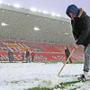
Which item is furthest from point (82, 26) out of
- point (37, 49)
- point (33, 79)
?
point (37, 49)

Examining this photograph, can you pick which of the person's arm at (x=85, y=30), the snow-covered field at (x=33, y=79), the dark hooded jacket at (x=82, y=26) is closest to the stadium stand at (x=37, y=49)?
the snow-covered field at (x=33, y=79)

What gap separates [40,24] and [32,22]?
1.90m

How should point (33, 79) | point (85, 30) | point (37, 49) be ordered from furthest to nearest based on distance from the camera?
point (37, 49) < point (33, 79) < point (85, 30)

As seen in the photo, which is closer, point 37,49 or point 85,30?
point 85,30

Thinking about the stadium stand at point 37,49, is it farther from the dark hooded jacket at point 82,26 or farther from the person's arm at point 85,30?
the person's arm at point 85,30

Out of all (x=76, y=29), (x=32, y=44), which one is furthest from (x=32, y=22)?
(x=76, y=29)

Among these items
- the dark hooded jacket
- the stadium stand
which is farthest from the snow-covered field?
the stadium stand

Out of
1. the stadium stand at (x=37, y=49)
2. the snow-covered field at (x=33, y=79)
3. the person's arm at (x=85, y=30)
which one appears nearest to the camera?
the snow-covered field at (x=33, y=79)

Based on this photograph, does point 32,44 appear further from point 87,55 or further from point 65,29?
point 87,55

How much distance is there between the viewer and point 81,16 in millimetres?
3254

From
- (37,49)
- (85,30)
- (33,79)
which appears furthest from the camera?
(37,49)

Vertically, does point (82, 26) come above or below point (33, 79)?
above

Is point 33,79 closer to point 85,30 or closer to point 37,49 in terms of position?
point 85,30

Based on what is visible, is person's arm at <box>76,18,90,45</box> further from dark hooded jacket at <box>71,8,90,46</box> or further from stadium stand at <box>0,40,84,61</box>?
stadium stand at <box>0,40,84,61</box>
